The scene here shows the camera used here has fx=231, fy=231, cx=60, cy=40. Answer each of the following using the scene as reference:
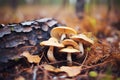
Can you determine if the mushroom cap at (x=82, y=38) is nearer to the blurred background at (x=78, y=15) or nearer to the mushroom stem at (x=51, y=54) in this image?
the mushroom stem at (x=51, y=54)

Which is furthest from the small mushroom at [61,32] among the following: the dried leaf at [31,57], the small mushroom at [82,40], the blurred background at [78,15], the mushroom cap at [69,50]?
the blurred background at [78,15]

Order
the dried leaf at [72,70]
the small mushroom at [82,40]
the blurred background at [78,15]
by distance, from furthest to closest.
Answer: the blurred background at [78,15] < the small mushroom at [82,40] < the dried leaf at [72,70]

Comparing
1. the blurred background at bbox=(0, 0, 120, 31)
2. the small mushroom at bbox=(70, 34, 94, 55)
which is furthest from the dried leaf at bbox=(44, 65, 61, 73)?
the blurred background at bbox=(0, 0, 120, 31)

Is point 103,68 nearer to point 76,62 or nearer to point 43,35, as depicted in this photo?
point 76,62

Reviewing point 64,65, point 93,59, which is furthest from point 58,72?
point 93,59

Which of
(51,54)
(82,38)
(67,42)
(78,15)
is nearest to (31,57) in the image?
(51,54)

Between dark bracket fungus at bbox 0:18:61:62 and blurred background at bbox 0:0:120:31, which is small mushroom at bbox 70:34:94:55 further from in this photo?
blurred background at bbox 0:0:120:31

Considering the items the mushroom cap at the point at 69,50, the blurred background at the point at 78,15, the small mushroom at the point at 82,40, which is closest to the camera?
the mushroom cap at the point at 69,50

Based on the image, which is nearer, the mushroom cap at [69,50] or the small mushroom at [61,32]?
the mushroom cap at [69,50]
